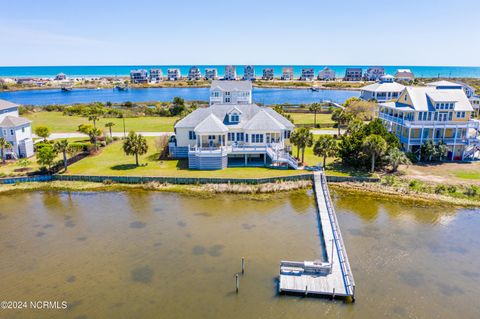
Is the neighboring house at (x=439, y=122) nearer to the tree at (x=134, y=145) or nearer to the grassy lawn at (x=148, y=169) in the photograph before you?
the grassy lawn at (x=148, y=169)

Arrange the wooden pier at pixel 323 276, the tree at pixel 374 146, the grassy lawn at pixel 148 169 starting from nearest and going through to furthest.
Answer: the wooden pier at pixel 323 276 < the tree at pixel 374 146 < the grassy lawn at pixel 148 169

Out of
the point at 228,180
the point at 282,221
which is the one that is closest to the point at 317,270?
the point at 282,221

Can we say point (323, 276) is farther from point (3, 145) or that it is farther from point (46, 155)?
point (3, 145)

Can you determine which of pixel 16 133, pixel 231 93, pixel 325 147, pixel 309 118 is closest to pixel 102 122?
pixel 231 93

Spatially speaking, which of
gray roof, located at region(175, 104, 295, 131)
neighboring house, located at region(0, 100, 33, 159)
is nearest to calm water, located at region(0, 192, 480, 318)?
gray roof, located at region(175, 104, 295, 131)

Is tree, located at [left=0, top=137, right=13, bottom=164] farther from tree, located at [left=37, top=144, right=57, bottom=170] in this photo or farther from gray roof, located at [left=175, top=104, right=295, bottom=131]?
gray roof, located at [left=175, top=104, right=295, bottom=131]

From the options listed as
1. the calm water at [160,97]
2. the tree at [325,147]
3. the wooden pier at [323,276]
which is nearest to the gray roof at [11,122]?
the tree at [325,147]
